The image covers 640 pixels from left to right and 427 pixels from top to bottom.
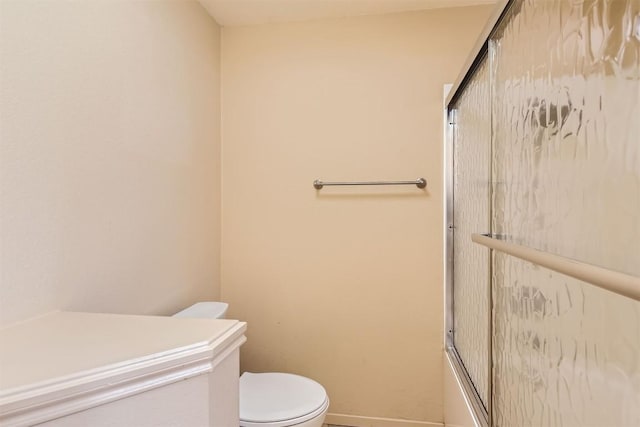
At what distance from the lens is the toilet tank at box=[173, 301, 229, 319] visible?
55.4 inches

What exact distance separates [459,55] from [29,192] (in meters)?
1.82

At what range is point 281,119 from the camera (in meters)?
1.83

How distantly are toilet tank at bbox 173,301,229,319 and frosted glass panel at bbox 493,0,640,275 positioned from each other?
3.77ft

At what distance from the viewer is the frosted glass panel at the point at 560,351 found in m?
0.66

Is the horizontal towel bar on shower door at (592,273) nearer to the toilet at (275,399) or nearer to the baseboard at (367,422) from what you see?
the toilet at (275,399)

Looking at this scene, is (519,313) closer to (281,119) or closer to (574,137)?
(574,137)

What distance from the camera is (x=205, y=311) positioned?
4.75 feet

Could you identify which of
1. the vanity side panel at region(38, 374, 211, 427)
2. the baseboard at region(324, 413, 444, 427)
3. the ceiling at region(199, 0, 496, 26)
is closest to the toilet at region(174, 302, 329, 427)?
the baseboard at region(324, 413, 444, 427)

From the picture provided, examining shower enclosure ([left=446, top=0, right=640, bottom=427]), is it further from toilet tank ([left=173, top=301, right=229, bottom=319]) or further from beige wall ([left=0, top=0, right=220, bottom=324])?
beige wall ([left=0, top=0, right=220, bottom=324])

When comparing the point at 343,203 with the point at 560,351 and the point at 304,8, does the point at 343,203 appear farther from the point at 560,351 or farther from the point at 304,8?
the point at 560,351

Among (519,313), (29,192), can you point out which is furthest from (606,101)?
(29,192)

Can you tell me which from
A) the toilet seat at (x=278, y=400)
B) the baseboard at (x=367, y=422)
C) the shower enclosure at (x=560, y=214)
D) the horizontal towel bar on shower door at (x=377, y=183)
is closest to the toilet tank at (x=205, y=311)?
the toilet seat at (x=278, y=400)

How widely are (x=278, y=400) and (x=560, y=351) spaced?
1.03m

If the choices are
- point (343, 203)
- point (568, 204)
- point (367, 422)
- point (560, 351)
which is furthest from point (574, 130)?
point (367, 422)
